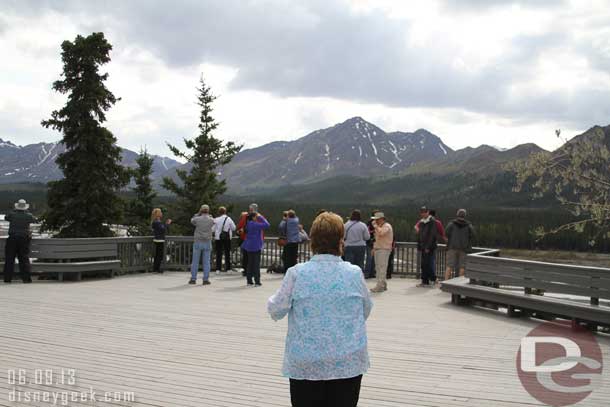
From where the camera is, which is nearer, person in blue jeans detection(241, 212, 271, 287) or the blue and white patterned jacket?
the blue and white patterned jacket

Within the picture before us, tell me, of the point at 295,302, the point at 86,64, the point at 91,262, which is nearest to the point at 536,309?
the point at 295,302

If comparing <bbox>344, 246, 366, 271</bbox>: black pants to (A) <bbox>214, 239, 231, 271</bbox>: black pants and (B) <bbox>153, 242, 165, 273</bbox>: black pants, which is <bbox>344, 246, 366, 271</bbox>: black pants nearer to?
(A) <bbox>214, 239, 231, 271</bbox>: black pants

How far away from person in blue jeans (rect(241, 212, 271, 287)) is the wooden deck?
6.34 feet

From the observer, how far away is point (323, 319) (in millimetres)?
3928

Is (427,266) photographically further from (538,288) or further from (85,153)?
(85,153)

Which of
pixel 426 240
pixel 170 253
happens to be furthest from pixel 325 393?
pixel 170 253

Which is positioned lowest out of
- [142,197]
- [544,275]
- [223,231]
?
[544,275]

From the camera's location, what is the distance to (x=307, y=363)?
3.88m

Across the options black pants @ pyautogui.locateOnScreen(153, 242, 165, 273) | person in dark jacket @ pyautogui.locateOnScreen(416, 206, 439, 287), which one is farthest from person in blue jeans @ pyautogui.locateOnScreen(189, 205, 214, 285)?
person in dark jacket @ pyautogui.locateOnScreen(416, 206, 439, 287)

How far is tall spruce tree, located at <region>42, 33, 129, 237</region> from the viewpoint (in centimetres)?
2755

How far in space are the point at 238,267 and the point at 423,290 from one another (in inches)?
294

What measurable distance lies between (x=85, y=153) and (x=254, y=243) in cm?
1504

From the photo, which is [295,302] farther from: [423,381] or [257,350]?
[257,350]

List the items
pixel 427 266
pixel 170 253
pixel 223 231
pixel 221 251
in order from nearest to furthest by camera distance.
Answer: pixel 427 266 < pixel 223 231 < pixel 221 251 < pixel 170 253
